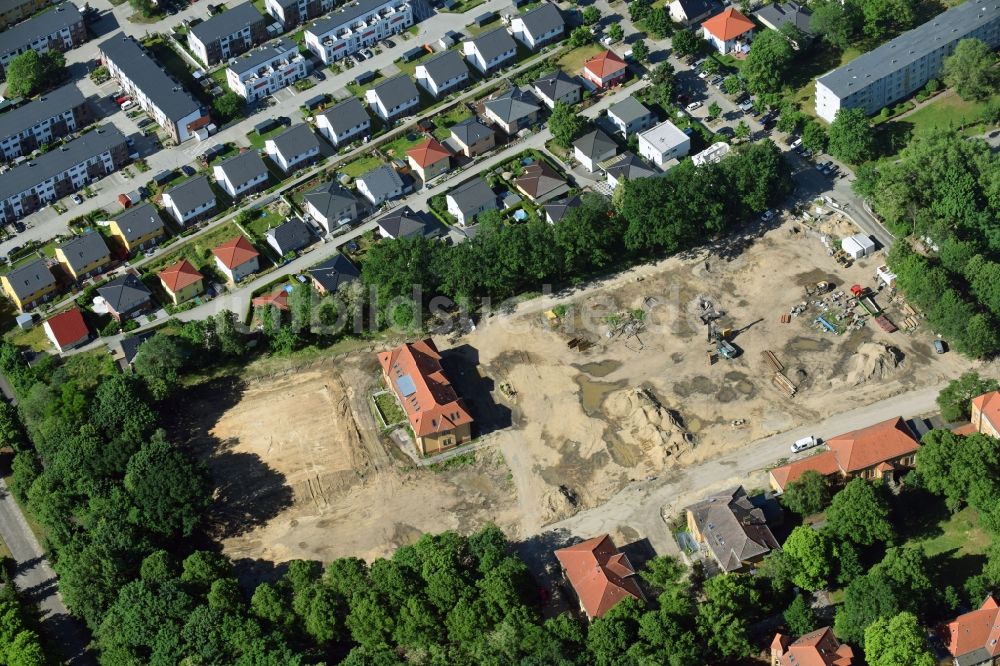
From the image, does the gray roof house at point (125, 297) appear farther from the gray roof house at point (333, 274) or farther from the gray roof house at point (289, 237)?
the gray roof house at point (333, 274)

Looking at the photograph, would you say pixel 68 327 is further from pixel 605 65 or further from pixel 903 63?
pixel 903 63

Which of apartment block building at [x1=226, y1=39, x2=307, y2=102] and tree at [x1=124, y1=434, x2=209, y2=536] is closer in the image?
tree at [x1=124, y1=434, x2=209, y2=536]

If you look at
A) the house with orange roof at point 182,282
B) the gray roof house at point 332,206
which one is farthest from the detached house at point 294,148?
the house with orange roof at point 182,282

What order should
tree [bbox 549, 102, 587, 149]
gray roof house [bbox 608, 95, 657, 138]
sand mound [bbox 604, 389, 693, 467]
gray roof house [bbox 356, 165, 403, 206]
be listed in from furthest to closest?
gray roof house [bbox 608, 95, 657, 138], tree [bbox 549, 102, 587, 149], gray roof house [bbox 356, 165, 403, 206], sand mound [bbox 604, 389, 693, 467]

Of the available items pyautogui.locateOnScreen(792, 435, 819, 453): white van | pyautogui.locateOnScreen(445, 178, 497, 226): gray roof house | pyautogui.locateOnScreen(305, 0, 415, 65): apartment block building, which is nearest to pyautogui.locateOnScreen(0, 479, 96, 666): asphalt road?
pyautogui.locateOnScreen(445, 178, 497, 226): gray roof house

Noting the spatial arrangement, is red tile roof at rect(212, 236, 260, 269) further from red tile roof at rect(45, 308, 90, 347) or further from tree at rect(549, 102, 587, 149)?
tree at rect(549, 102, 587, 149)

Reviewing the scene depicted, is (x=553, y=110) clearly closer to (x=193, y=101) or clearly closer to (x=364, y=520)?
(x=193, y=101)
